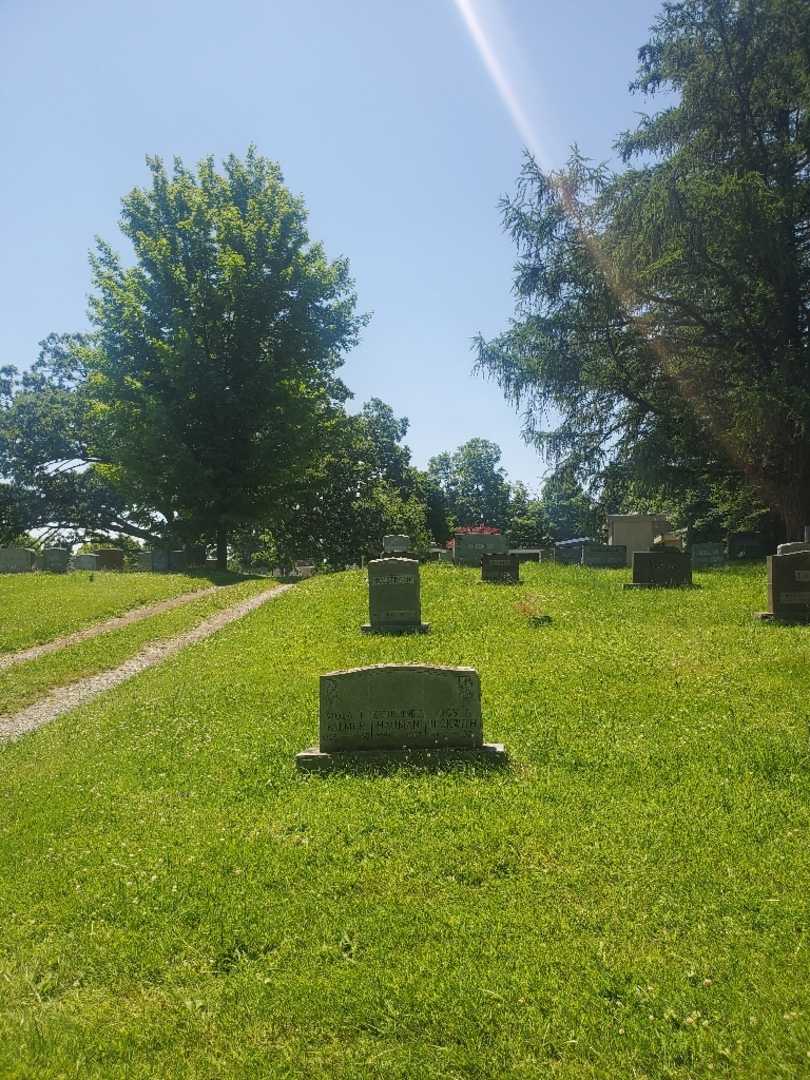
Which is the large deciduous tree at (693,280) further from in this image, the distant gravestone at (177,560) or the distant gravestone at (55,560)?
the distant gravestone at (55,560)

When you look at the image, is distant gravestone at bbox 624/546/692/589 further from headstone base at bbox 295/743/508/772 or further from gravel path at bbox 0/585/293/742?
headstone base at bbox 295/743/508/772

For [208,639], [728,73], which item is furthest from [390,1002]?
[728,73]

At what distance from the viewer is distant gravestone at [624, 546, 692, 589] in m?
18.9

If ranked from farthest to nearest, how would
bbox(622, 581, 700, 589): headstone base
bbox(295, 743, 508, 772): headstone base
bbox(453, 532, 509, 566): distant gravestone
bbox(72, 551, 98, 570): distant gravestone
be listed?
bbox(72, 551, 98, 570): distant gravestone < bbox(453, 532, 509, 566): distant gravestone < bbox(622, 581, 700, 589): headstone base < bbox(295, 743, 508, 772): headstone base

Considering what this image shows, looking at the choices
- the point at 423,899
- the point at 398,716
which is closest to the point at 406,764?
the point at 398,716

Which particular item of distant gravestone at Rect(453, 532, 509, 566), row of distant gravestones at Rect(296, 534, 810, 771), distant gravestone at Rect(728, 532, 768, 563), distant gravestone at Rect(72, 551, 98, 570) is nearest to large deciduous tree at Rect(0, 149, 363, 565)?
distant gravestone at Rect(72, 551, 98, 570)

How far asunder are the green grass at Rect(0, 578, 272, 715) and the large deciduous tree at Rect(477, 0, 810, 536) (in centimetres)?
1423

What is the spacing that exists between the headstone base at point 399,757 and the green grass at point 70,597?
10.9 m

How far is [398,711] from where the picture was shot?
715 centimetres

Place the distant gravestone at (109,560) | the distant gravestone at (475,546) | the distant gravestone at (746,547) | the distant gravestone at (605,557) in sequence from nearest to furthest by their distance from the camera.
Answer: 1. the distant gravestone at (605,557)
2. the distant gravestone at (475,546)
3. the distant gravestone at (746,547)
4. the distant gravestone at (109,560)

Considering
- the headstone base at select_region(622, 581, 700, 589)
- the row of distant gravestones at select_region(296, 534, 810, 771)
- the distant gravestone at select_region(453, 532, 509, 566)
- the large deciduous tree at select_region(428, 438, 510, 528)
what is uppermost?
the large deciduous tree at select_region(428, 438, 510, 528)

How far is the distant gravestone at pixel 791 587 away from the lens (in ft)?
44.1

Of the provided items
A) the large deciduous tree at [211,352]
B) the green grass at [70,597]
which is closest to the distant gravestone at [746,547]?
the large deciduous tree at [211,352]

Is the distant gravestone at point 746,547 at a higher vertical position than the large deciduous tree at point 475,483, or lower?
lower
